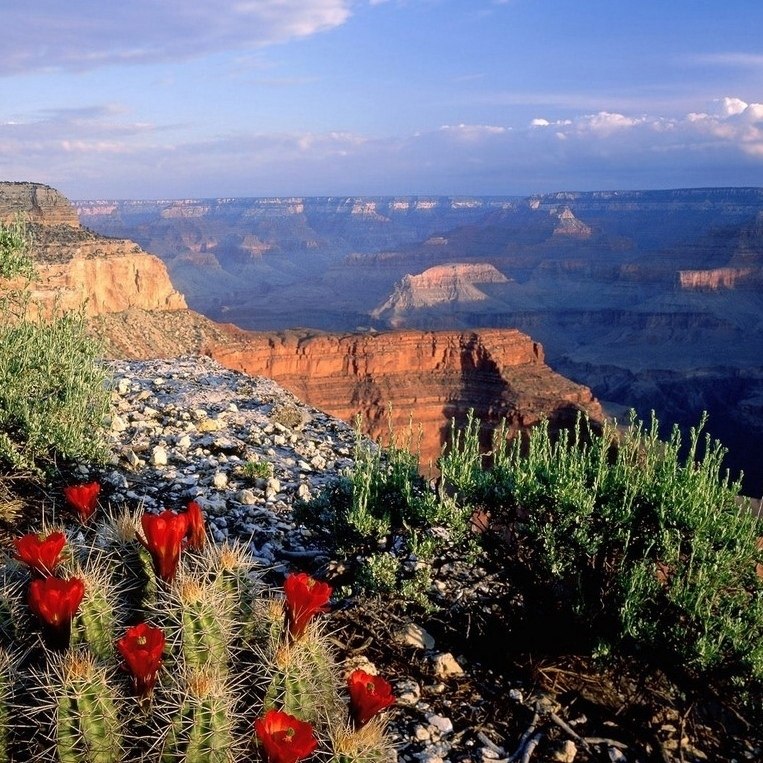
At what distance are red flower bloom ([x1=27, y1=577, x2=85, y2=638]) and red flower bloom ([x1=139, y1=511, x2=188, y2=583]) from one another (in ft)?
1.14

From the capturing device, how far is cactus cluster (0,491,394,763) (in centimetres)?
236

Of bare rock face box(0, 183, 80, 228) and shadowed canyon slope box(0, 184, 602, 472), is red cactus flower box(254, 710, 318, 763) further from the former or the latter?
bare rock face box(0, 183, 80, 228)

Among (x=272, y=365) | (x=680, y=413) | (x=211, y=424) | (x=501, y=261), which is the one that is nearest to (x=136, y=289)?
(x=272, y=365)

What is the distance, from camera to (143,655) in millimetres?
2361

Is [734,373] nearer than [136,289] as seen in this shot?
No

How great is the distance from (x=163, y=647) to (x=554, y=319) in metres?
123

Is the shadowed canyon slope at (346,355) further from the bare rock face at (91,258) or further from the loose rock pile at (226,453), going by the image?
the loose rock pile at (226,453)

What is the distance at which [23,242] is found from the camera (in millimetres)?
6805

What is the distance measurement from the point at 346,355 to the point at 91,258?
16734 mm

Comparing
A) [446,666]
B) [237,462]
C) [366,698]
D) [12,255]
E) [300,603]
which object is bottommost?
[446,666]

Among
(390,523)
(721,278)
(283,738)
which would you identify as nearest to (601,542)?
(390,523)

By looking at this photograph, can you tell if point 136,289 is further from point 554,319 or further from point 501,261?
point 501,261

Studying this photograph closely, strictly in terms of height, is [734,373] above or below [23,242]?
below

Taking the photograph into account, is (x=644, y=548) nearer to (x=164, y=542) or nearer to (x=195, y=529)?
(x=195, y=529)
